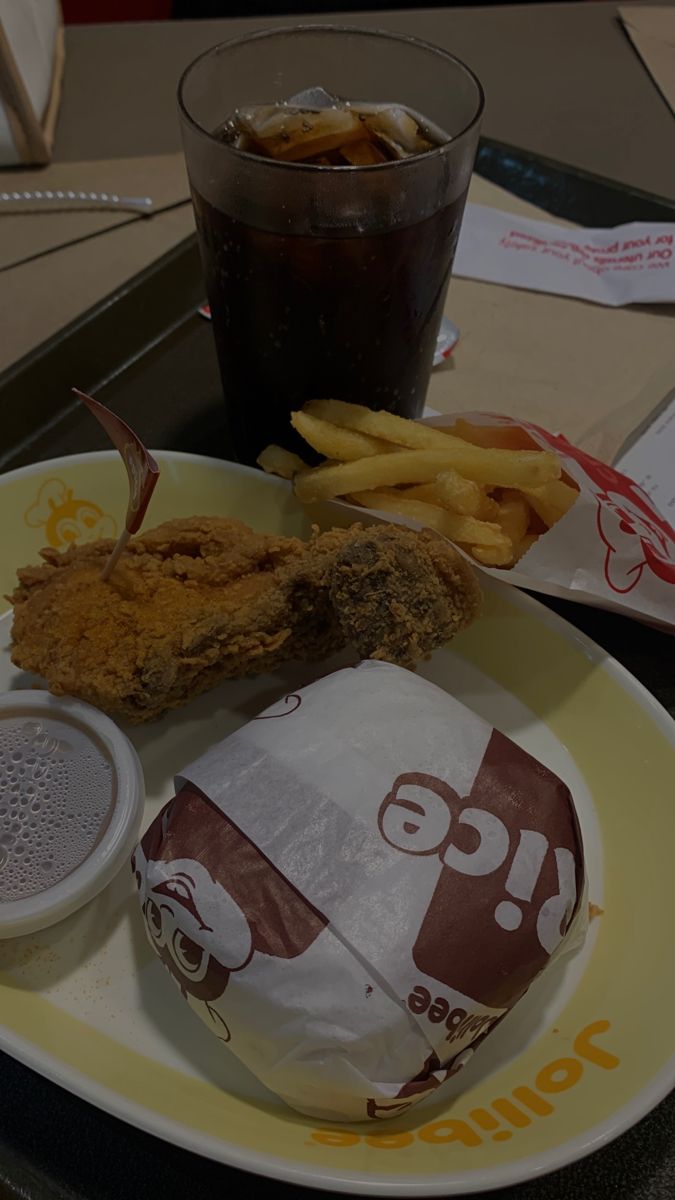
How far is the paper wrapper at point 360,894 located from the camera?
2.13 feet

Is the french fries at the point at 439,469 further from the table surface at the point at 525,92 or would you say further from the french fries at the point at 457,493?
the table surface at the point at 525,92

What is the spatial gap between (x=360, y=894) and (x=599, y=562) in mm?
514

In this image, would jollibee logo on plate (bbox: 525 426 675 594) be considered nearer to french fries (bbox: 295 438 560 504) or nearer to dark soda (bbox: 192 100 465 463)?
french fries (bbox: 295 438 560 504)

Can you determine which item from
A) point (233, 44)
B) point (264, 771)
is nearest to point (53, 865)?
point (264, 771)

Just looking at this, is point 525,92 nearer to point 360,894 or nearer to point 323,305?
point 323,305

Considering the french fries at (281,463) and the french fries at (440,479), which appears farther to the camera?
the french fries at (281,463)

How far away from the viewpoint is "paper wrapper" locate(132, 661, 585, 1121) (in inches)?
25.6

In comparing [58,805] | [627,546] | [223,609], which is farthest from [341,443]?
[58,805]

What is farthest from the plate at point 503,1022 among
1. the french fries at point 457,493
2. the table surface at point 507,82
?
the table surface at point 507,82

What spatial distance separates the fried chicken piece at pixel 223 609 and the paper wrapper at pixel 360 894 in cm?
14

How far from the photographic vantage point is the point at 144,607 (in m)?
0.93

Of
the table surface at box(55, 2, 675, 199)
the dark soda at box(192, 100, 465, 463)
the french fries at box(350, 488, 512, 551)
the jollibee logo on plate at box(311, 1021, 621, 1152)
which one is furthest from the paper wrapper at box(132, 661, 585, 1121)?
the table surface at box(55, 2, 675, 199)

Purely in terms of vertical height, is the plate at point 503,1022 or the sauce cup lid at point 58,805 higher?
the sauce cup lid at point 58,805

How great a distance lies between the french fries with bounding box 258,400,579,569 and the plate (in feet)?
0.28
